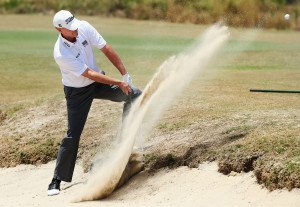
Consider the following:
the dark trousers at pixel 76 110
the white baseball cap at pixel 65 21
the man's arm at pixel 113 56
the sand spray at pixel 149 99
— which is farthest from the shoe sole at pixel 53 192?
the white baseball cap at pixel 65 21

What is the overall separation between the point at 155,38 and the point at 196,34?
178cm

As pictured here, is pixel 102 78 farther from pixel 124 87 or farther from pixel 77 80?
pixel 77 80

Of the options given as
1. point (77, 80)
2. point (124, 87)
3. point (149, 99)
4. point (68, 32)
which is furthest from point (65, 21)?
point (149, 99)

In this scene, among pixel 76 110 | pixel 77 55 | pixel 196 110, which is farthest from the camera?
pixel 196 110

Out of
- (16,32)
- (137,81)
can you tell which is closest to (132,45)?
(16,32)

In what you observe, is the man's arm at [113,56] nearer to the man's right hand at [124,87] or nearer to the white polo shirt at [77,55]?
the white polo shirt at [77,55]

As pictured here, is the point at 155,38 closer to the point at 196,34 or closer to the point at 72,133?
the point at 196,34

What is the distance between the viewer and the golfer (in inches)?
409

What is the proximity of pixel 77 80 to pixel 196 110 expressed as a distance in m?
A: 2.86

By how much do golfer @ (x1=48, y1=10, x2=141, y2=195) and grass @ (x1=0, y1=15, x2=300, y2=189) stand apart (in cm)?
96

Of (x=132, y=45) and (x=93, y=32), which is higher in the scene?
(x=93, y=32)

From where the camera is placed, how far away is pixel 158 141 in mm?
11547

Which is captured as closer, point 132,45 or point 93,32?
point 93,32

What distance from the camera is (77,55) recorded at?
34.3 feet
